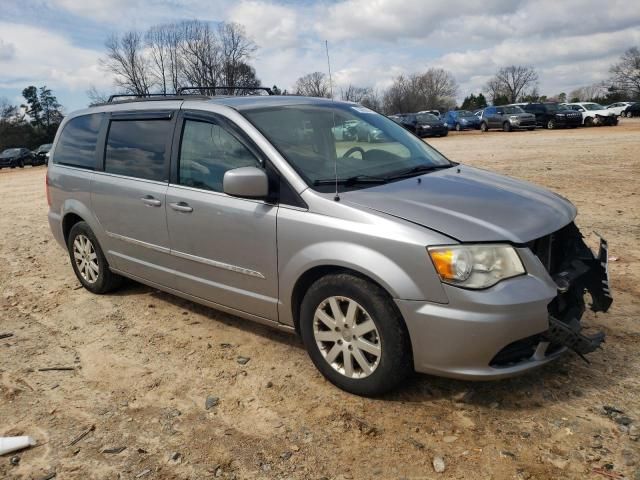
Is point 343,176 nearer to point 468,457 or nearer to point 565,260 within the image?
point 565,260

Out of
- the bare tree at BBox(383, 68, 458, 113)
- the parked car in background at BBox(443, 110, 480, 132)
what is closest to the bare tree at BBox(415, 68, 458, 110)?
the bare tree at BBox(383, 68, 458, 113)

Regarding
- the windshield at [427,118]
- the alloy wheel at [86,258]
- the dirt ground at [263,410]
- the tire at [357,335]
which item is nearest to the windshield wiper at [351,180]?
the tire at [357,335]

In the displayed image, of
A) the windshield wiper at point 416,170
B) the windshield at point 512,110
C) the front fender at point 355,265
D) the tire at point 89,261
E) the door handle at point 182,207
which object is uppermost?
the windshield at point 512,110

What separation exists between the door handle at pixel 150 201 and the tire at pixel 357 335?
1563mm

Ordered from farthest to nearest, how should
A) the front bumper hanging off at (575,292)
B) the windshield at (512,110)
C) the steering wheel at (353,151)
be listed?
the windshield at (512,110)
the steering wheel at (353,151)
the front bumper hanging off at (575,292)

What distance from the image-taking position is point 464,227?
2883mm

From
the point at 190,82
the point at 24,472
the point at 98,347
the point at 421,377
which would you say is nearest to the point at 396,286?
the point at 421,377

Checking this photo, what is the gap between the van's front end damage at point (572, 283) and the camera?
2.97 metres

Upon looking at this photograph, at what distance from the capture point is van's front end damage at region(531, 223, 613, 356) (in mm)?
2969

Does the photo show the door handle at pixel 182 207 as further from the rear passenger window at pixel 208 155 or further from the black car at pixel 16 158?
the black car at pixel 16 158

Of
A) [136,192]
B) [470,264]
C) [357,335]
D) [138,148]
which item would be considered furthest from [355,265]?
[138,148]

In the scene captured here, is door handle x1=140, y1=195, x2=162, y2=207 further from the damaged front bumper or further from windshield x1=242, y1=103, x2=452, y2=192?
the damaged front bumper

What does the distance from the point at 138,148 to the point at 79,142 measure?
116cm

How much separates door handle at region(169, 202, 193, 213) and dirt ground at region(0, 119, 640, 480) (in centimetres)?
102
